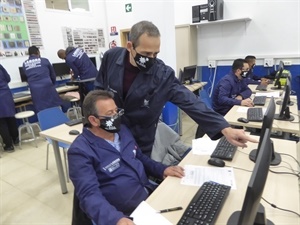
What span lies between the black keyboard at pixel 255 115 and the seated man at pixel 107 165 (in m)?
1.20

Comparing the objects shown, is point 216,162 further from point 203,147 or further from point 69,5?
point 69,5

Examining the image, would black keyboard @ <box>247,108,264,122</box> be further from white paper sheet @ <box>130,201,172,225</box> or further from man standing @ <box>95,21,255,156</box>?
white paper sheet @ <box>130,201,172,225</box>

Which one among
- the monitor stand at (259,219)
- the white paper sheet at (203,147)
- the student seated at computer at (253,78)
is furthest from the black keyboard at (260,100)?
the monitor stand at (259,219)

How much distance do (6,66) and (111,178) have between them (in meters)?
4.02

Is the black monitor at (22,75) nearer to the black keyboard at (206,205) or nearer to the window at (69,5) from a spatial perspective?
the window at (69,5)

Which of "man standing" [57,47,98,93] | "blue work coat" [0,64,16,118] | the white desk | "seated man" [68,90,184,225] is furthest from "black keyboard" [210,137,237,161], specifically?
"blue work coat" [0,64,16,118]

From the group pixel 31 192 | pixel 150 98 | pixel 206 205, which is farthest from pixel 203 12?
pixel 206 205

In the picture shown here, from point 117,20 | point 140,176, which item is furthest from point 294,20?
point 140,176

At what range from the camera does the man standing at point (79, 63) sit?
14.8ft

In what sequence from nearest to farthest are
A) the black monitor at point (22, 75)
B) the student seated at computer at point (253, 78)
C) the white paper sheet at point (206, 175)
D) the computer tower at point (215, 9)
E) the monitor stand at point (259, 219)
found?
the monitor stand at point (259, 219) → the white paper sheet at point (206, 175) → the student seated at computer at point (253, 78) → the black monitor at point (22, 75) → the computer tower at point (215, 9)

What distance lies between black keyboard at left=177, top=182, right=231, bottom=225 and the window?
514cm

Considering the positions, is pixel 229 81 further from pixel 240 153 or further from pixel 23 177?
pixel 23 177

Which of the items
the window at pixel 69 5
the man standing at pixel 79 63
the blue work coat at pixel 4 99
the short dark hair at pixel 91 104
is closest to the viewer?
the short dark hair at pixel 91 104

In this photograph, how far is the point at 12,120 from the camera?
153 inches
